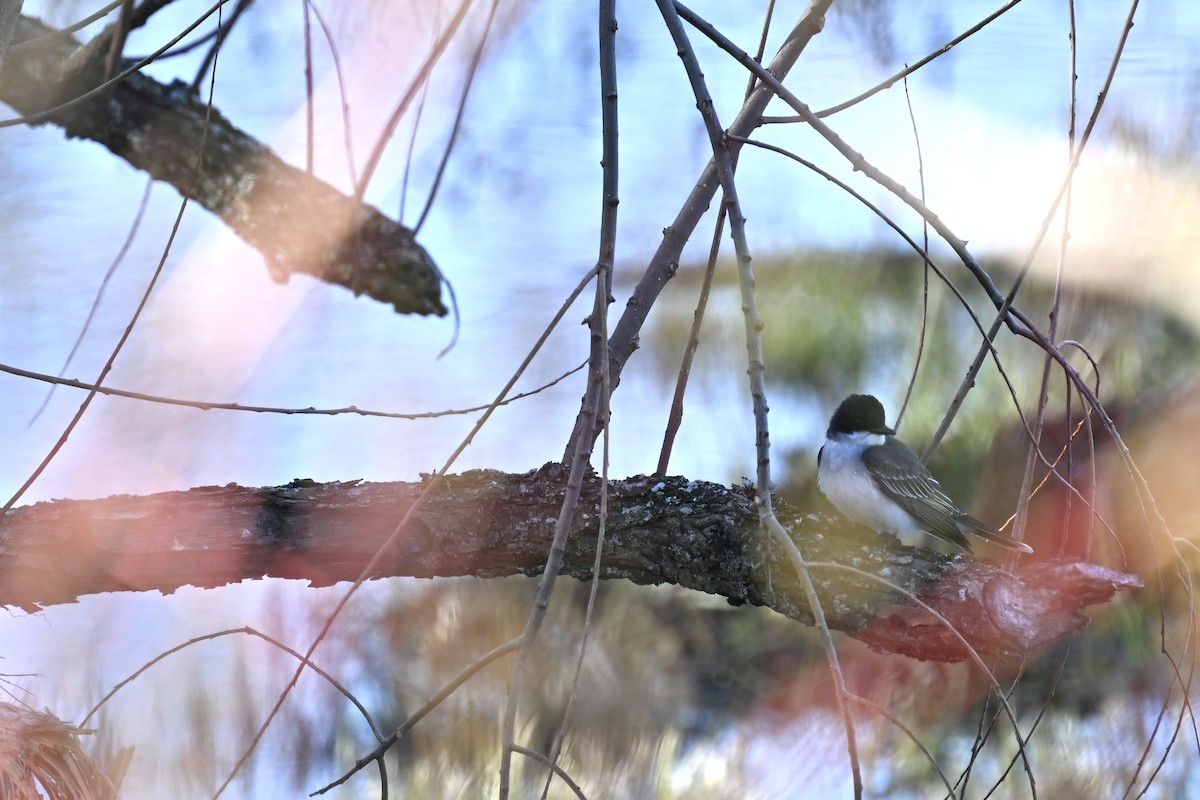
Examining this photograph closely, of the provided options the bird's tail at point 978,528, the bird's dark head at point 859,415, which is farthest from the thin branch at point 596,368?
the bird's dark head at point 859,415

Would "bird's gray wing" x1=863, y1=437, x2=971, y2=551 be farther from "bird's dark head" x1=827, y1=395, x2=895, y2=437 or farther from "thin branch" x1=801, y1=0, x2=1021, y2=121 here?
"thin branch" x1=801, y1=0, x2=1021, y2=121

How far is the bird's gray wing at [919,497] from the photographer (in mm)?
1025

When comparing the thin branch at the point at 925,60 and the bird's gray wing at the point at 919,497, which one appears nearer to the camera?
the thin branch at the point at 925,60

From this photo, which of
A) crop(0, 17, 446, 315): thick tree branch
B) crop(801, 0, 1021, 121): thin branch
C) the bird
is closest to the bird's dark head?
the bird

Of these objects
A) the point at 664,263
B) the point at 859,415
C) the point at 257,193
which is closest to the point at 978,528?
the point at 859,415

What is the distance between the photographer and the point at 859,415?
1.20m

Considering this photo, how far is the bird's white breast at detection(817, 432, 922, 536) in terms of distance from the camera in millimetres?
1031

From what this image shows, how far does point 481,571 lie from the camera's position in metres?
0.88

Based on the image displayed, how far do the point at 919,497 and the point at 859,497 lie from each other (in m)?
0.07

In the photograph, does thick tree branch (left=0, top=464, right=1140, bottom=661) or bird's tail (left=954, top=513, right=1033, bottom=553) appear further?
bird's tail (left=954, top=513, right=1033, bottom=553)

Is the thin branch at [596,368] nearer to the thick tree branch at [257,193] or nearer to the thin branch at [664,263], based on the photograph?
the thin branch at [664,263]

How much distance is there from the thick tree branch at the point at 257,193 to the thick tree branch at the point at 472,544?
3.38 ft

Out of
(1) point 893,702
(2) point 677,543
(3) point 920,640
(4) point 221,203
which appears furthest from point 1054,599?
(4) point 221,203

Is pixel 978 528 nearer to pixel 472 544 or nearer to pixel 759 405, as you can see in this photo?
pixel 472 544
